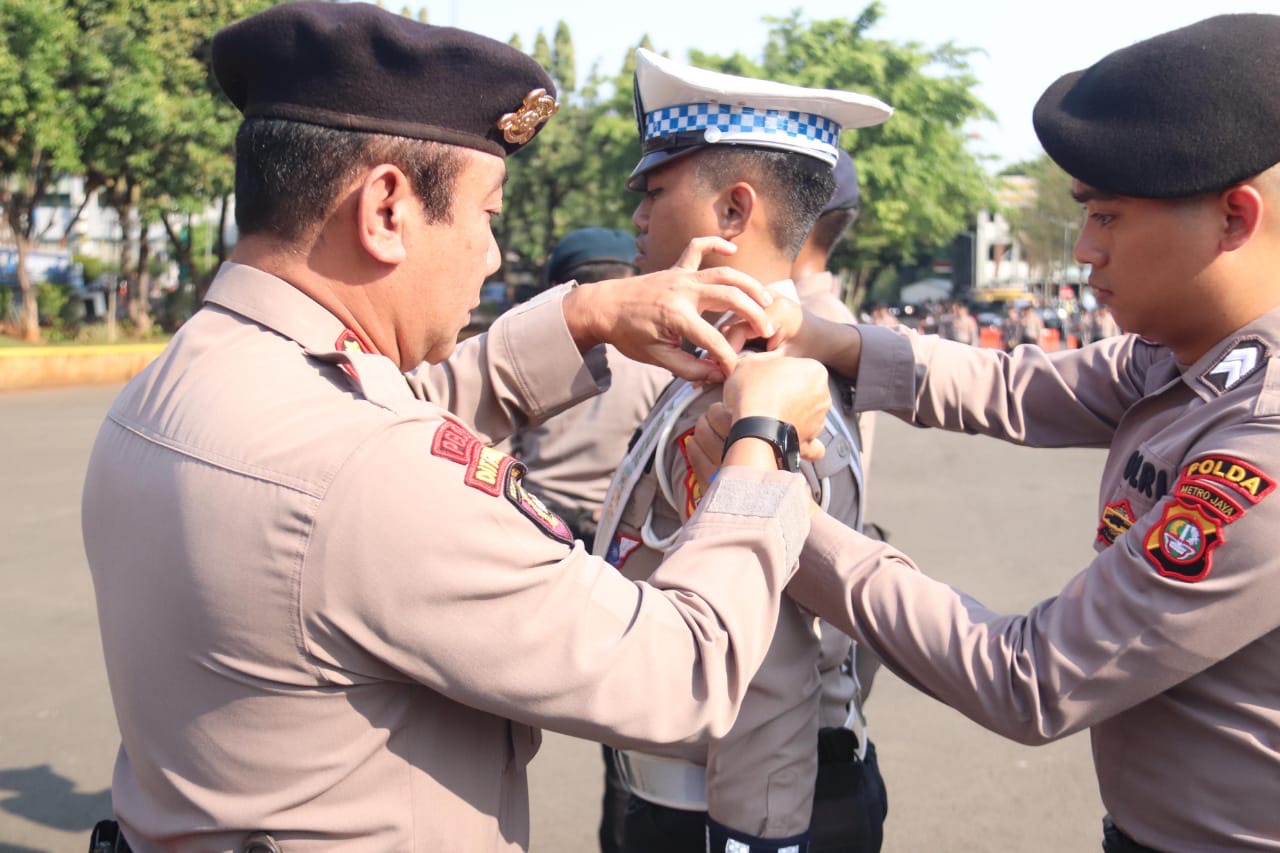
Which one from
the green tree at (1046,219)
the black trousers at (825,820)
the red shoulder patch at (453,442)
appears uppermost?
the red shoulder patch at (453,442)

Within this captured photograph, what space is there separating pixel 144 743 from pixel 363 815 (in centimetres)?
30

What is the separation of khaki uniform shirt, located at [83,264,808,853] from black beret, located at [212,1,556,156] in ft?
0.78

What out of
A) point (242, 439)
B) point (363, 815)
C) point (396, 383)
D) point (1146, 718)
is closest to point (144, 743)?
point (363, 815)

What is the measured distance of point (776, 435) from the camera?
159cm

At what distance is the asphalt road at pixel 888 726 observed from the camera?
3.71m

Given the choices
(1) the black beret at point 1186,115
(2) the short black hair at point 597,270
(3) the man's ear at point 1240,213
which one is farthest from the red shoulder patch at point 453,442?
(2) the short black hair at point 597,270

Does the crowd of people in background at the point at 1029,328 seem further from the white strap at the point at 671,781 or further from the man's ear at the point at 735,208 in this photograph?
the white strap at the point at 671,781

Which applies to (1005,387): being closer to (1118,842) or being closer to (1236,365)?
(1236,365)

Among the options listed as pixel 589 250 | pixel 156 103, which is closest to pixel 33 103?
pixel 156 103

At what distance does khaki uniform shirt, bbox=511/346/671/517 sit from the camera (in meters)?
3.89

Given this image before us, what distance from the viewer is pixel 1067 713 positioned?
5.19 feet

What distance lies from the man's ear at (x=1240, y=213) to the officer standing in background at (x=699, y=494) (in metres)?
0.68

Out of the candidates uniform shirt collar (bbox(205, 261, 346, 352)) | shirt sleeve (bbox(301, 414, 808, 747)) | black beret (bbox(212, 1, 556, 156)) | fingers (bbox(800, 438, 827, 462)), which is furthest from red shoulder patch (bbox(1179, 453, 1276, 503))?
uniform shirt collar (bbox(205, 261, 346, 352))

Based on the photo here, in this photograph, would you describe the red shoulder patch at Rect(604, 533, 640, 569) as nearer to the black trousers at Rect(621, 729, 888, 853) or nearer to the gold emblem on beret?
the black trousers at Rect(621, 729, 888, 853)
